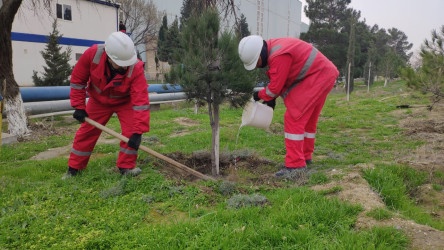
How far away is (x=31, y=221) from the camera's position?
2.84 metres

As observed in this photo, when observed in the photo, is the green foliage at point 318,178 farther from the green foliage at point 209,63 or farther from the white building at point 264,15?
the white building at point 264,15

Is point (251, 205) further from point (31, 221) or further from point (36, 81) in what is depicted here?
point (36, 81)

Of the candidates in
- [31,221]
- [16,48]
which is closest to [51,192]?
[31,221]

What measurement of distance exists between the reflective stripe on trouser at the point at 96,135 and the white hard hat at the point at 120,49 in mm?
696

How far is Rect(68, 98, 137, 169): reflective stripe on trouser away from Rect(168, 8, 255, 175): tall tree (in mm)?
876

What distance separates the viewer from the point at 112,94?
13.6ft

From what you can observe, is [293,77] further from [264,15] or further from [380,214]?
[264,15]

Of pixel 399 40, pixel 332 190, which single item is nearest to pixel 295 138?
pixel 332 190

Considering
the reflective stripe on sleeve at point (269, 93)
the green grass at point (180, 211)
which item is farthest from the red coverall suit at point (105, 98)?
the reflective stripe on sleeve at point (269, 93)

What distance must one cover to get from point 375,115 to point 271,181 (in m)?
8.61

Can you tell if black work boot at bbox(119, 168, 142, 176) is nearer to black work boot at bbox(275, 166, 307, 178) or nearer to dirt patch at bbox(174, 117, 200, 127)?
black work boot at bbox(275, 166, 307, 178)

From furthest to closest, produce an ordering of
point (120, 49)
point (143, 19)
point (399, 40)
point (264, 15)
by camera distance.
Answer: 1. point (399, 40)
2. point (264, 15)
3. point (143, 19)
4. point (120, 49)

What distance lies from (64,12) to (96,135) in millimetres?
20578

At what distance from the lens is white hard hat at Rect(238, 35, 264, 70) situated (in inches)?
163
